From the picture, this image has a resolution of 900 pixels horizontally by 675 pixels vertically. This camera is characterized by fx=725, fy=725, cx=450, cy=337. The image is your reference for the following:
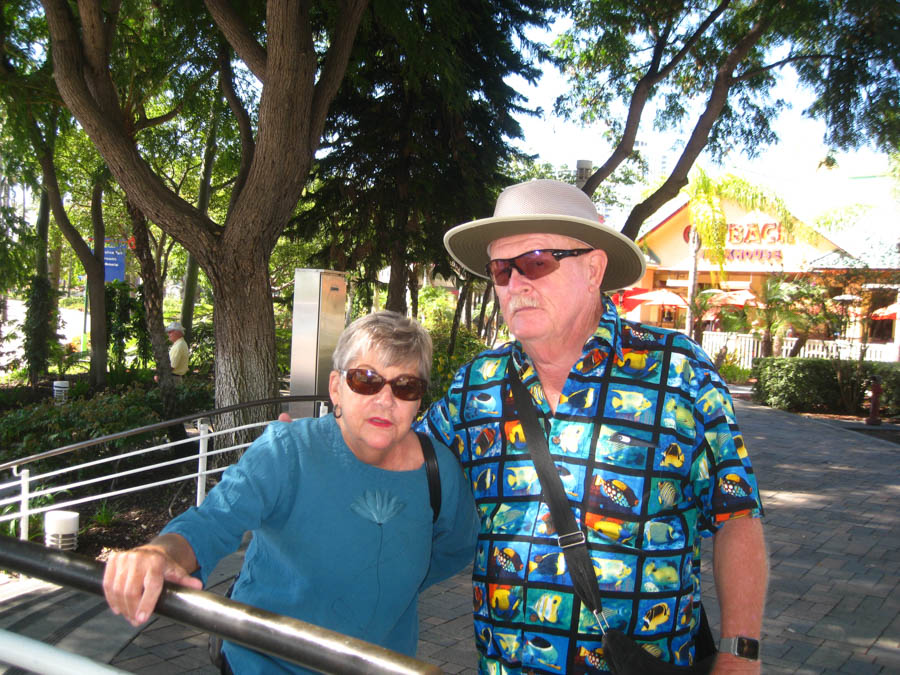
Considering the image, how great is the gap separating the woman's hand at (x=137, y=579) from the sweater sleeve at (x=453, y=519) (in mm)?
787

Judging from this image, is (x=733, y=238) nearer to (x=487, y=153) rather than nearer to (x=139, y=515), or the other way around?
(x=487, y=153)

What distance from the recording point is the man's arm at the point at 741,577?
1.81 m

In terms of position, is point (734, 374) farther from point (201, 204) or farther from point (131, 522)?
point (131, 522)

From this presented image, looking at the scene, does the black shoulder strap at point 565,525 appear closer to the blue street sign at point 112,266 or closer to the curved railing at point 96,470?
the curved railing at point 96,470

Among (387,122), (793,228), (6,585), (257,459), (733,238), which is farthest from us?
(733,238)

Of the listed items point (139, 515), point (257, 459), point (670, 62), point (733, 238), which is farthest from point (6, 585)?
point (733, 238)

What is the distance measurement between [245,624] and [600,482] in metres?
1.10

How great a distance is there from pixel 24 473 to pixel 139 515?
7.80ft

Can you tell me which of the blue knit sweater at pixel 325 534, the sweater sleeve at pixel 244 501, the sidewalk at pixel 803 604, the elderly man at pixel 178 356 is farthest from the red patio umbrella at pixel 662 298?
the sweater sleeve at pixel 244 501

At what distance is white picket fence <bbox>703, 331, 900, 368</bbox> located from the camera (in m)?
21.4

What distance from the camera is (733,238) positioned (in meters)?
31.7

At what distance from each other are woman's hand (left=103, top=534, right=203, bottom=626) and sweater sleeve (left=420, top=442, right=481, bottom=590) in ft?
2.58

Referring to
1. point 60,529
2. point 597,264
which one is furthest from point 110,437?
point 597,264

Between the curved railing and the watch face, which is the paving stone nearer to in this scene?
the watch face
